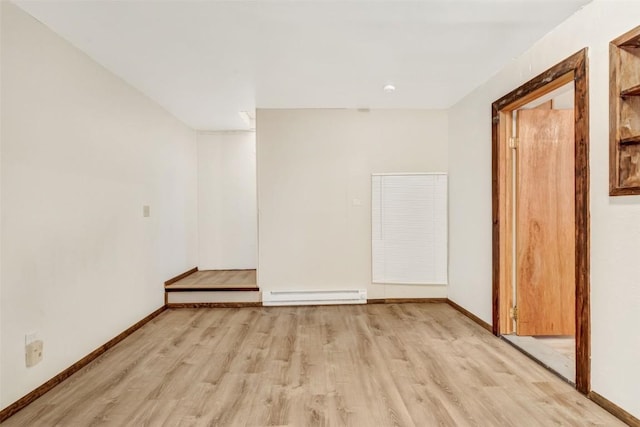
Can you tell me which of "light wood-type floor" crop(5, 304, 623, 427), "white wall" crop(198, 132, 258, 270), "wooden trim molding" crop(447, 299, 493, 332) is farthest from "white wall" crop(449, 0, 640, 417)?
"white wall" crop(198, 132, 258, 270)

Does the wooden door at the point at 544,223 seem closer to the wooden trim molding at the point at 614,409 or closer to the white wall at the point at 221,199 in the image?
the wooden trim molding at the point at 614,409

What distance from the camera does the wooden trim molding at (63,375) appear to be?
1955 mm

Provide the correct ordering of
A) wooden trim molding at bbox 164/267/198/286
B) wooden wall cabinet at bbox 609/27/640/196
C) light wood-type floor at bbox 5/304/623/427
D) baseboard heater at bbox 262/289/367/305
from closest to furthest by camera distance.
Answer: wooden wall cabinet at bbox 609/27/640/196, light wood-type floor at bbox 5/304/623/427, baseboard heater at bbox 262/289/367/305, wooden trim molding at bbox 164/267/198/286

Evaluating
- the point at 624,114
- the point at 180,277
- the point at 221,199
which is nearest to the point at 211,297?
the point at 180,277

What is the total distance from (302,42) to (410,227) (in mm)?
2415

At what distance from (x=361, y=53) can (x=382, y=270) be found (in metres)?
2.42

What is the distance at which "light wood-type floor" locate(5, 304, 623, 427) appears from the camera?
1903mm

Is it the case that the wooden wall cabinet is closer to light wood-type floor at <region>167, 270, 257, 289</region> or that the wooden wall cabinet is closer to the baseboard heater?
the baseboard heater

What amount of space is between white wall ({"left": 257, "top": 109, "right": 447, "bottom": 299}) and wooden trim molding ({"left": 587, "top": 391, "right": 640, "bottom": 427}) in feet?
7.11

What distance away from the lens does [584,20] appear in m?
2.08

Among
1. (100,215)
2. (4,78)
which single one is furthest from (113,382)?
(4,78)

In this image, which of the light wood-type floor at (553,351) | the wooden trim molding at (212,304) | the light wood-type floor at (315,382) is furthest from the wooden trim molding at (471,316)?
→ the wooden trim molding at (212,304)

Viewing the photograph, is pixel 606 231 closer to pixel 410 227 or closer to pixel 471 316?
pixel 471 316

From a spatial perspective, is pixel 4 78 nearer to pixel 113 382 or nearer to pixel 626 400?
pixel 113 382
